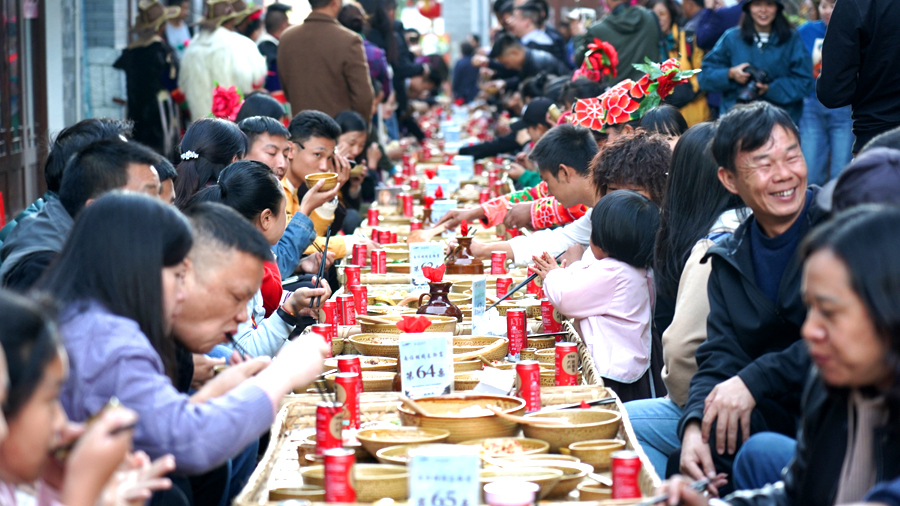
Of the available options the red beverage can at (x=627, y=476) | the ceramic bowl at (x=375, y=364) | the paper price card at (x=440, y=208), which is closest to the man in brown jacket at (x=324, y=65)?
the paper price card at (x=440, y=208)

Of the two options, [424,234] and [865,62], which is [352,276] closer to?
[424,234]

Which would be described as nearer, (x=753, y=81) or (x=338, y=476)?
(x=338, y=476)

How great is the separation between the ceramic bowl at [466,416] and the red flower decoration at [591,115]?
8.45 ft

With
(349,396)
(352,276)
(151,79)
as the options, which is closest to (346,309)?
(352,276)

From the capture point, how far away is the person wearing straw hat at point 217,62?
24.7 feet

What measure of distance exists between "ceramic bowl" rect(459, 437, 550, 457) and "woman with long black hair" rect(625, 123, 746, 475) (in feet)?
2.26

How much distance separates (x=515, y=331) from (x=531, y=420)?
836 mm

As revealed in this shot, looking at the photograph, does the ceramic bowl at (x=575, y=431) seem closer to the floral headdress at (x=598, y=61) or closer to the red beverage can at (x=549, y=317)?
the red beverage can at (x=549, y=317)

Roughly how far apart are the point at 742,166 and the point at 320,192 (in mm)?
2097

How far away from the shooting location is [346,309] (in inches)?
134

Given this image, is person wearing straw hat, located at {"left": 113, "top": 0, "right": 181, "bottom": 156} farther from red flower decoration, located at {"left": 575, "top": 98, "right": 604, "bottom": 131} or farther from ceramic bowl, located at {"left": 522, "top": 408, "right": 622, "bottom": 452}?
ceramic bowl, located at {"left": 522, "top": 408, "right": 622, "bottom": 452}

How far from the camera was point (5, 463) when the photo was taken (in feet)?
5.01

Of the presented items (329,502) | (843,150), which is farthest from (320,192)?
(843,150)

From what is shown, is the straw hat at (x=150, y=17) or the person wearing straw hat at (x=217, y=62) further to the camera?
the straw hat at (x=150, y=17)
